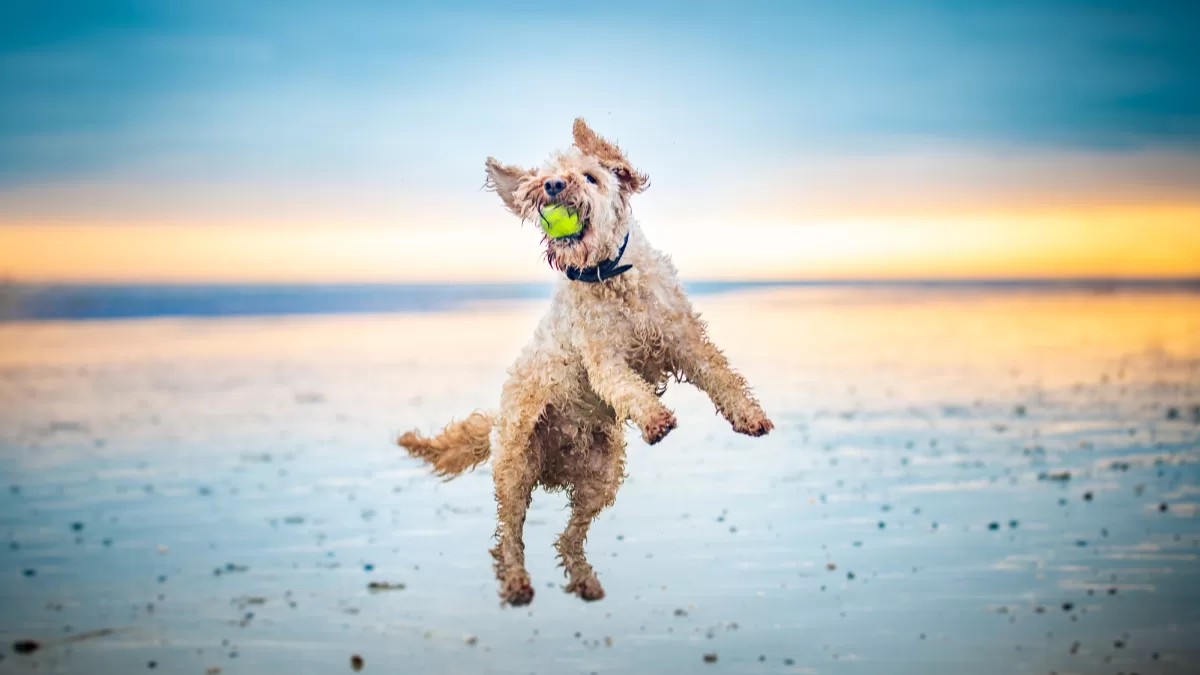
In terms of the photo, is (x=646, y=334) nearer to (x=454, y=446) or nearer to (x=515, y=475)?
(x=515, y=475)

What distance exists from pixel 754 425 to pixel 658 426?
1.66 feet

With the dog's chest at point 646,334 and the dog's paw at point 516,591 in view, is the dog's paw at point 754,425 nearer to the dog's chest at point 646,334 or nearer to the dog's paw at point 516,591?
the dog's chest at point 646,334

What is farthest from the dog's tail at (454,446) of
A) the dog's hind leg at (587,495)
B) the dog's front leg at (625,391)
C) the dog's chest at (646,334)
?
the dog's chest at (646,334)

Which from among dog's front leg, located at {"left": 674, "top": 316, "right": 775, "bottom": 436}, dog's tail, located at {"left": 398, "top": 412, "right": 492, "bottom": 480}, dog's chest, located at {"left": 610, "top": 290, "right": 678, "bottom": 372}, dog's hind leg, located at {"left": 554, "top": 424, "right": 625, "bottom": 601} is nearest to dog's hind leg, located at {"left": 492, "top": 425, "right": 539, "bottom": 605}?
dog's hind leg, located at {"left": 554, "top": 424, "right": 625, "bottom": 601}

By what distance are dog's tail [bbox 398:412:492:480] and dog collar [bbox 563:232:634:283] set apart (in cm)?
161

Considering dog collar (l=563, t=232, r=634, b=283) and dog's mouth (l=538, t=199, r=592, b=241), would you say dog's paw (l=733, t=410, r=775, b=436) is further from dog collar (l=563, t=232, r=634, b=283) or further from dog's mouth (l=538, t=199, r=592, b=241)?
dog's mouth (l=538, t=199, r=592, b=241)

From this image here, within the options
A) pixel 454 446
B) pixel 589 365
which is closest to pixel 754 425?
pixel 589 365

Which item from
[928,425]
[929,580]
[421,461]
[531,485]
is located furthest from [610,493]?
[928,425]

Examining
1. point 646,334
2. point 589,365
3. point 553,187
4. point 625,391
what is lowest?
point 625,391

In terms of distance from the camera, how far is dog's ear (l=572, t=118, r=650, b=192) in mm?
6613

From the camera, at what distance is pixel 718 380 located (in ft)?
21.9

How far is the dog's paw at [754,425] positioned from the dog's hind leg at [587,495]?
2.86 ft

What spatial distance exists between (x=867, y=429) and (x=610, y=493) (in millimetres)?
11749

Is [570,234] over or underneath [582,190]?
underneath
